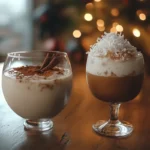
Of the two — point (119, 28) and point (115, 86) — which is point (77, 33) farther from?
point (115, 86)

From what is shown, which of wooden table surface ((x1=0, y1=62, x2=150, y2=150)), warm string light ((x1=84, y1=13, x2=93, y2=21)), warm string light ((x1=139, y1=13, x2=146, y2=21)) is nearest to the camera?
wooden table surface ((x1=0, y1=62, x2=150, y2=150))

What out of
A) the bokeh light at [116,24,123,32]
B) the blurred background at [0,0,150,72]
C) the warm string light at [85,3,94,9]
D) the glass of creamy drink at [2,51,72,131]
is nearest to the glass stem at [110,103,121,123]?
the glass of creamy drink at [2,51,72,131]

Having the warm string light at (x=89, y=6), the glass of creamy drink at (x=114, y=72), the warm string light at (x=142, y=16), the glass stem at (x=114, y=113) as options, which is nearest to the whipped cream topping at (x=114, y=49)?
the glass of creamy drink at (x=114, y=72)

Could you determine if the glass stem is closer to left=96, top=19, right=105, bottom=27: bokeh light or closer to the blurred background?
the blurred background

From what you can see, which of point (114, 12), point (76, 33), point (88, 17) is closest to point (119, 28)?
point (114, 12)

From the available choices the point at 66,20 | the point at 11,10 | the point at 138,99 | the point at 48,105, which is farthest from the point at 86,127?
the point at 11,10
